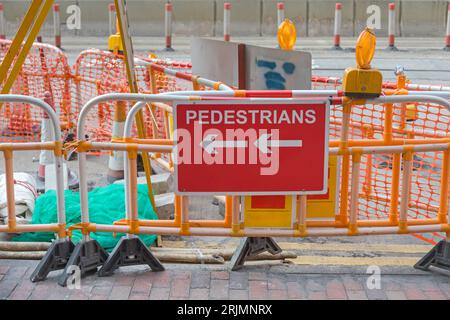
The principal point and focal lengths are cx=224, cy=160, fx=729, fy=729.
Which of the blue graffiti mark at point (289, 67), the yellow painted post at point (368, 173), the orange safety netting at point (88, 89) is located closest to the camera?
the blue graffiti mark at point (289, 67)

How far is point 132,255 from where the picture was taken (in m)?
5.21

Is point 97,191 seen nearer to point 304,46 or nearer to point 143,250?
point 143,250

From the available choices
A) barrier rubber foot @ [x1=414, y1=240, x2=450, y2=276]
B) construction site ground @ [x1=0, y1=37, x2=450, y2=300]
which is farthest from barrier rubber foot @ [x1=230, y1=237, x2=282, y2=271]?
barrier rubber foot @ [x1=414, y1=240, x2=450, y2=276]

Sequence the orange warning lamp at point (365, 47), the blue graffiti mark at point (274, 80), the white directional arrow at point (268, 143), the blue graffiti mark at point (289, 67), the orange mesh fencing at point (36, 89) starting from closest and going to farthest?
1. the orange warning lamp at point (365, 47)
2. the white directional arrow at point (268, 143)
3. the blue graffiti mark at point (289, 67)
4. the blue graffiti mark at point (274, 80)
5. the orange mesh fencing at point (36, 89)

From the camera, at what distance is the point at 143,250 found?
17.0 feet

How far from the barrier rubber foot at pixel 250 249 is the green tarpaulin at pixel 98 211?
1017mm

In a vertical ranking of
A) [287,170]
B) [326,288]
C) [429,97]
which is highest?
[429,97]

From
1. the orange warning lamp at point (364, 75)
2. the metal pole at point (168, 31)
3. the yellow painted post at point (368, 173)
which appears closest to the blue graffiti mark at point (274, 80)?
the orange warning lamp at point (364, 75)

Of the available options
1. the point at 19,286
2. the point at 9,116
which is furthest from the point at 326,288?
the point at 9,116

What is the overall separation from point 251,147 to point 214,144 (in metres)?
0.25

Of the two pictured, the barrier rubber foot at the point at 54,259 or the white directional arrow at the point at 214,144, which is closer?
the white directional arrow at the point at 214,144

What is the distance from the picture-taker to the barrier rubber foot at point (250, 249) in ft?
17.2

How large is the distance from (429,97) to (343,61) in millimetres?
12795

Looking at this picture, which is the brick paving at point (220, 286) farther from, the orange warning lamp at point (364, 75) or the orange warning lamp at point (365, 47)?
the orange warning lamp at point (365, 47)
